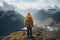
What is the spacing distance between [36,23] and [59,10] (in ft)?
4.00

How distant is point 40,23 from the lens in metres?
7.32

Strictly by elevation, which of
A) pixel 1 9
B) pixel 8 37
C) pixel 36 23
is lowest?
pixel 8 37

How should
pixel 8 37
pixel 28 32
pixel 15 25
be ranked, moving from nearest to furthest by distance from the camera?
pixel 28 32, pixel 8 37, pixel 15 25

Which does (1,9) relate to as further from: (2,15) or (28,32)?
(28,32)

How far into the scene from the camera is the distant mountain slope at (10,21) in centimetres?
721

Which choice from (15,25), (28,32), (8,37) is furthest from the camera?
(15,25)

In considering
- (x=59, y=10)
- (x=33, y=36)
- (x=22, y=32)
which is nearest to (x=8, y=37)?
(x=22, y=32)

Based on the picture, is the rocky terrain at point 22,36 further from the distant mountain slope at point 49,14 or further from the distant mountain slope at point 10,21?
the distant mountain slope at point 49,14

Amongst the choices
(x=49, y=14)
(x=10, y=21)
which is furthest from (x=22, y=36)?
(x=49, y=14)

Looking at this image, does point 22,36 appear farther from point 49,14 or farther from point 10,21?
point 49,14

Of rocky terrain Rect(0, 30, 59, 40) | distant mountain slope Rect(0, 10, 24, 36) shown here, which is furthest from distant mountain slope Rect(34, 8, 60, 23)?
distant mountain slope Rect(0, 10, 24, 36)

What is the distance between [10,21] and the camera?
738 cm

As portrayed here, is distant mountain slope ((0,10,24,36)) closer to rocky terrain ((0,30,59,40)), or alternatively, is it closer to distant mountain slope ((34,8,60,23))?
rocky terrain ((0,30,59,40))

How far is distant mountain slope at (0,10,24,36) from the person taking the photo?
721 cm
